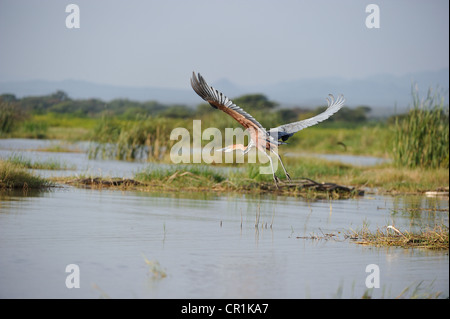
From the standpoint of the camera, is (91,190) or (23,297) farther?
(91,190)

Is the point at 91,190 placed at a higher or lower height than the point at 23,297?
higher

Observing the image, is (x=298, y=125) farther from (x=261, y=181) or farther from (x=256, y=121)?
(x=261, y=181)

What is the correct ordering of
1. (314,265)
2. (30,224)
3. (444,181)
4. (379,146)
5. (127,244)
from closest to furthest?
(314,265) → (127,244) → (30,224) → (444,181) → (379,146)

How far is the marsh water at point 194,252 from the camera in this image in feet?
22.9

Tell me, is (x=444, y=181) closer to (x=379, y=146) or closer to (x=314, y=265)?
(x=314, y=265)

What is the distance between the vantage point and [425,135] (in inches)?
820

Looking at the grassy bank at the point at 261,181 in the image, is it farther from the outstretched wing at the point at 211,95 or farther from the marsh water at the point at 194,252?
the outstretched wing at the point at 211,95

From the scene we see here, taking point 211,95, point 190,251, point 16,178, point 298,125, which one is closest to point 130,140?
point 16,178

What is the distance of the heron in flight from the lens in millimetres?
9781

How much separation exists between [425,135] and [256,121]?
12.0 meters

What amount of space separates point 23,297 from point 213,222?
4.98m

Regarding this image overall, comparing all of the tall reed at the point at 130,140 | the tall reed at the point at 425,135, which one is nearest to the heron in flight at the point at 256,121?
the tall reed at the point at 425,135

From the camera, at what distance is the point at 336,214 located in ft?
42.0
